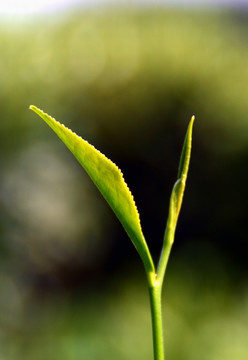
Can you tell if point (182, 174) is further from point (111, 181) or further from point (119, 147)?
point (119, 147)

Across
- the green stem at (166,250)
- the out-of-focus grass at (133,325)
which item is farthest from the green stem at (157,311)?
the out-of-focus grass at (133,325)

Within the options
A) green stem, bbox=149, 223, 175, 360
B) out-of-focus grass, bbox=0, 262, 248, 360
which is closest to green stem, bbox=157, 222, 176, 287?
green stem, bbox=149, 223, 175, 360

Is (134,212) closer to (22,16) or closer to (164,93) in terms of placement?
(164,93)

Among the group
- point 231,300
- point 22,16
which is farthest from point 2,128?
point 231,300

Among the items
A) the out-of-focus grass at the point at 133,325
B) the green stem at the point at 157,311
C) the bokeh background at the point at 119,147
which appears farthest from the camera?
the bokeh background at the point at 119,147

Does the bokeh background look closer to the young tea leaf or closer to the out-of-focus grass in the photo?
the out-of-focus grass

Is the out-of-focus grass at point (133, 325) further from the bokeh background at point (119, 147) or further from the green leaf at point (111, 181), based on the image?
the green leaf at point (111, 181)
